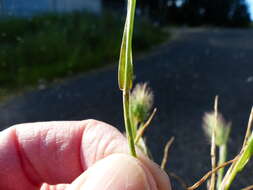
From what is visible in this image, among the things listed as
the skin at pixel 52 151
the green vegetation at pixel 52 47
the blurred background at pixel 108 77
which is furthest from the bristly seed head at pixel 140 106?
the green vegetation at pixel 52 47

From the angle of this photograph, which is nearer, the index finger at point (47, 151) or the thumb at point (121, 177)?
the thumb at point (121, 177)

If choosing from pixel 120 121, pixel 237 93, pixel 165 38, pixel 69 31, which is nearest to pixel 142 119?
pixel 120 121

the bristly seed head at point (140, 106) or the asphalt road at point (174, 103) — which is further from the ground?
A: the bristly seed head at point (140, 106)

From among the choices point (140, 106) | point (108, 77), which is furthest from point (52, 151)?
point (108, 77)

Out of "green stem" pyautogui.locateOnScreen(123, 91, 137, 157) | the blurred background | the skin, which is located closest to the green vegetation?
the blurred background

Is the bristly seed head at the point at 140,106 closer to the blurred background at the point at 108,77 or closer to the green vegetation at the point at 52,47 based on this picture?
the blurred background at the point at 108,77

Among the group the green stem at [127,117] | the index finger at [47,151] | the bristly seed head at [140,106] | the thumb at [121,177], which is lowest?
the index finger at [47,151]

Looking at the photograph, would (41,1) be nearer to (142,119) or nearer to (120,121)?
(120,121)

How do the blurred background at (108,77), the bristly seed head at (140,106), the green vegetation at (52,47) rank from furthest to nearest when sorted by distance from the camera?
the green vegetation at (52,47) → the blurred background at (108,77) → the bristly seed head at (140,106)
